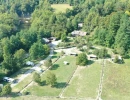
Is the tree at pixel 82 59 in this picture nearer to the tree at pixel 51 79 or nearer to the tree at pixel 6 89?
the tree at pixel 51 79

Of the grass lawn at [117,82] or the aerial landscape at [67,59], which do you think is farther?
the aerial landscape at [67,59]

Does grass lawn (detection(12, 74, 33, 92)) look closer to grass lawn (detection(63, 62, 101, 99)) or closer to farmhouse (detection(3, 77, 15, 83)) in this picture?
farmhouse (detection(3, 77, 15, 83))

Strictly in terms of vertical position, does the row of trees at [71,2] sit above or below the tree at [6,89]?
above

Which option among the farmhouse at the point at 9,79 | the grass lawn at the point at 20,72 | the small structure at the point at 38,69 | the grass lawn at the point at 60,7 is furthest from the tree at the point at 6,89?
the grass lawn at the point at 60,7

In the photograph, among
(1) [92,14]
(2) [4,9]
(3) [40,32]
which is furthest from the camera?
(2) [4,9]

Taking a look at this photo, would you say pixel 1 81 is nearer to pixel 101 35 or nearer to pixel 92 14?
pixel 101 35

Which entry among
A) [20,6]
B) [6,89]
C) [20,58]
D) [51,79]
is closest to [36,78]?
[51,79]

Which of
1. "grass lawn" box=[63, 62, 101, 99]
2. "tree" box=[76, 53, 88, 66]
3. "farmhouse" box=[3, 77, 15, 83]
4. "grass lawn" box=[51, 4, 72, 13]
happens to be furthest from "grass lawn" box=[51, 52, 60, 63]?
"grass lawn" box=[51, 4, 72, 13]

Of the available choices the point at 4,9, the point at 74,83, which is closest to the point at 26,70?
the point at 74,83
